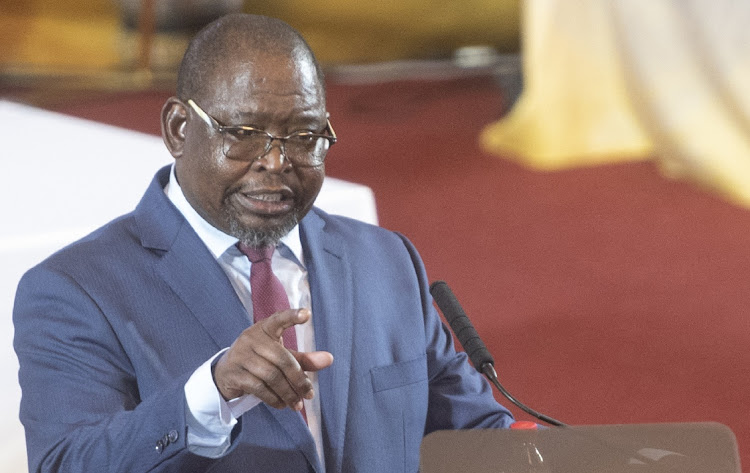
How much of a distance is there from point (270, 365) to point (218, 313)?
28 cm

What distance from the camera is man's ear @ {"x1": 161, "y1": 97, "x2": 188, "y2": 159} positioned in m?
1.28

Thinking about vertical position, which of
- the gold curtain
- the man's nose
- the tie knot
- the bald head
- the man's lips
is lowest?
the gold curtain

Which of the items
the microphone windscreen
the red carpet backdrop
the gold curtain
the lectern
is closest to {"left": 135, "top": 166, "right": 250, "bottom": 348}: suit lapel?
the microphone windscreen

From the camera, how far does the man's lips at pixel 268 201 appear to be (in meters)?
1.24

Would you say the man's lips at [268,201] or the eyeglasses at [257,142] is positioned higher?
the eyeglasses at [257,142]

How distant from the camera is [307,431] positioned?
48.3 inches

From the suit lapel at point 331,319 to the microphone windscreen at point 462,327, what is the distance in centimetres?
13

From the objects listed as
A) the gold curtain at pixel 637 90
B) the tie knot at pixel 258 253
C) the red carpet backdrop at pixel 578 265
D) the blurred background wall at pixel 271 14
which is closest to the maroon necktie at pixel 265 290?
the tie knot at pixel 258 253

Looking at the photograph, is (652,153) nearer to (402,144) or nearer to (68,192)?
(402,144)

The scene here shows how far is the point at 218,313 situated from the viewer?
4.08 ft

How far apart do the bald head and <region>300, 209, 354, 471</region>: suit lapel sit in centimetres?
22

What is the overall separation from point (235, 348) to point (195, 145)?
33cm

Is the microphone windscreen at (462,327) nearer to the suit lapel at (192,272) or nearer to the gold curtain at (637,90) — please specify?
the suit lapel at (192,272)

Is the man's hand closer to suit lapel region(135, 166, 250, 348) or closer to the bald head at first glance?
suit lapel region(135, 166, 250, 348)
